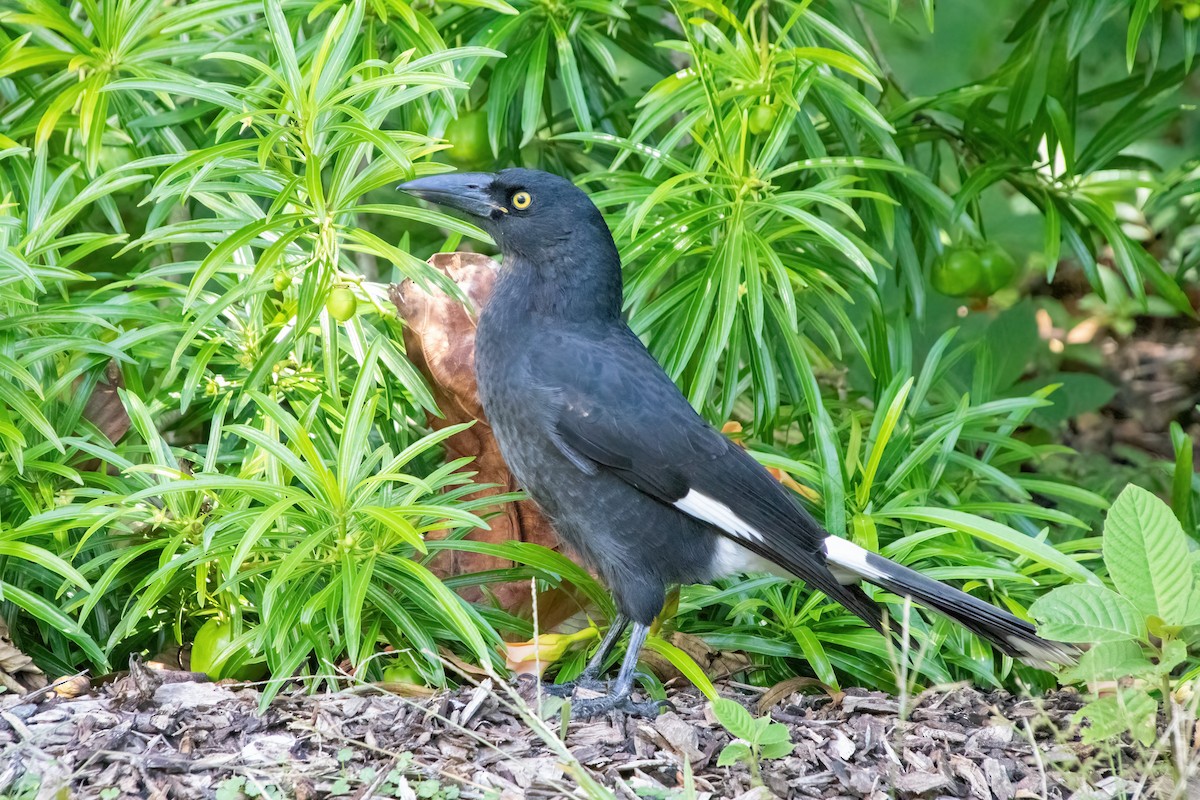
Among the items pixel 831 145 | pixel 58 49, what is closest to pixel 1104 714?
pixel 831 145

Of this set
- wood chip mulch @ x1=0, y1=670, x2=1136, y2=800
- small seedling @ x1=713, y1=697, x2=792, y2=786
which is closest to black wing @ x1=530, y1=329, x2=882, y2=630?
wood chip mulch @ x1=0, y1=670, x2=1136, y2=800

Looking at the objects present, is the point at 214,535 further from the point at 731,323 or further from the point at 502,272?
the point at 731,323

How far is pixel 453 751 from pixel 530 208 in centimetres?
139

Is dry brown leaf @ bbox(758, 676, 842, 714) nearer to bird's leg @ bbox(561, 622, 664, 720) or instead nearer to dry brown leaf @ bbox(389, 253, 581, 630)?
bird's leg @ bbox(561, 622, 664, 720)

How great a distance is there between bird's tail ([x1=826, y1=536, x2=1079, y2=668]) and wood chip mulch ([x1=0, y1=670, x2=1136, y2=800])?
17cm

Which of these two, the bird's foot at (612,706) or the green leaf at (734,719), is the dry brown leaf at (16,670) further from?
the green leaf at (734,719)

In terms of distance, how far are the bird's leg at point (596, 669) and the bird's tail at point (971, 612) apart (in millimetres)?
609

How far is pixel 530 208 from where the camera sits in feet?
10.2

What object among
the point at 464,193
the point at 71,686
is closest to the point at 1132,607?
the point at 464,193

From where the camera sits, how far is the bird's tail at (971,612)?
275 cm

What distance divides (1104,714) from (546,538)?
149 centimetres

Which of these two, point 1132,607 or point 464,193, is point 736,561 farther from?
point 464,193

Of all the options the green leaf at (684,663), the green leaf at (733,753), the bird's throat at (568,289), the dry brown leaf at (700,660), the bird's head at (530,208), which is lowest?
A: the dry brown leaf at (700,660)

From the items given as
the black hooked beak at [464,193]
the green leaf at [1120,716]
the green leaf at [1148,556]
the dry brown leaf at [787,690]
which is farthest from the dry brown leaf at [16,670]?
the green leaf at [1148,556]
